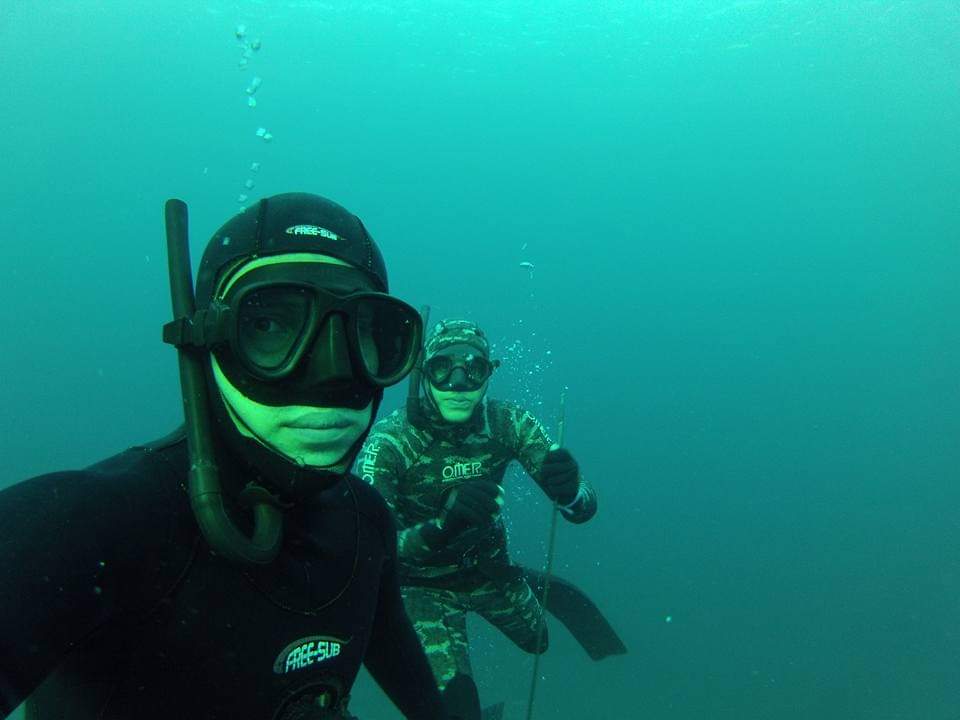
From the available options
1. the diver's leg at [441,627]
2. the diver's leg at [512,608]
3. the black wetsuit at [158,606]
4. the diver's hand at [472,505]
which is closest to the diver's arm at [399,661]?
the black wetsuit at [158,606]

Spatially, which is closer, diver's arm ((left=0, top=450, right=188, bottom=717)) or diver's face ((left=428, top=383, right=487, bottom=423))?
diver's arm ((left=0, top=450, right=188, bottom=717))

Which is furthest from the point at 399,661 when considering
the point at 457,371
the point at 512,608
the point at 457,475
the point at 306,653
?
the point at 512,608

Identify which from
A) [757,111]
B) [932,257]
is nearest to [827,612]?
[757,111]

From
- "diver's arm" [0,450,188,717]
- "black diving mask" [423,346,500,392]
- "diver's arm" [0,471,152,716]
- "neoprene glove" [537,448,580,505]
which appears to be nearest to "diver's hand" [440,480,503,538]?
"black diving mask" [423,346,500,392]

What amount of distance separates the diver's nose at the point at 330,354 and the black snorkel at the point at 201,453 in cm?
29

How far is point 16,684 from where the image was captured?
3.79 ft

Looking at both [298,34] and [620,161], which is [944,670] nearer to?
[298,34]

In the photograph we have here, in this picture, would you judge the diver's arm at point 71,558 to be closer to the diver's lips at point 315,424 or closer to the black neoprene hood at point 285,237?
the diver's lips at point 315,424

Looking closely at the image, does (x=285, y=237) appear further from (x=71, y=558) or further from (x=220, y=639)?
(x=220, y=639)

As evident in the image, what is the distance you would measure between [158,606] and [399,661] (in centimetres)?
120

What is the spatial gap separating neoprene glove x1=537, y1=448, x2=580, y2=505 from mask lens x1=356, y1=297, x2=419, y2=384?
11.7ft

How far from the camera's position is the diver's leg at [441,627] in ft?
15.5

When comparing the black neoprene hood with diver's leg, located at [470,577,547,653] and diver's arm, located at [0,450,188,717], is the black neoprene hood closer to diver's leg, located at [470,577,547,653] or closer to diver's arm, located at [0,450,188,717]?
diver's arm, located at [0,450,188,717]

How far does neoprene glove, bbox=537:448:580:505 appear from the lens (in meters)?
5.39
